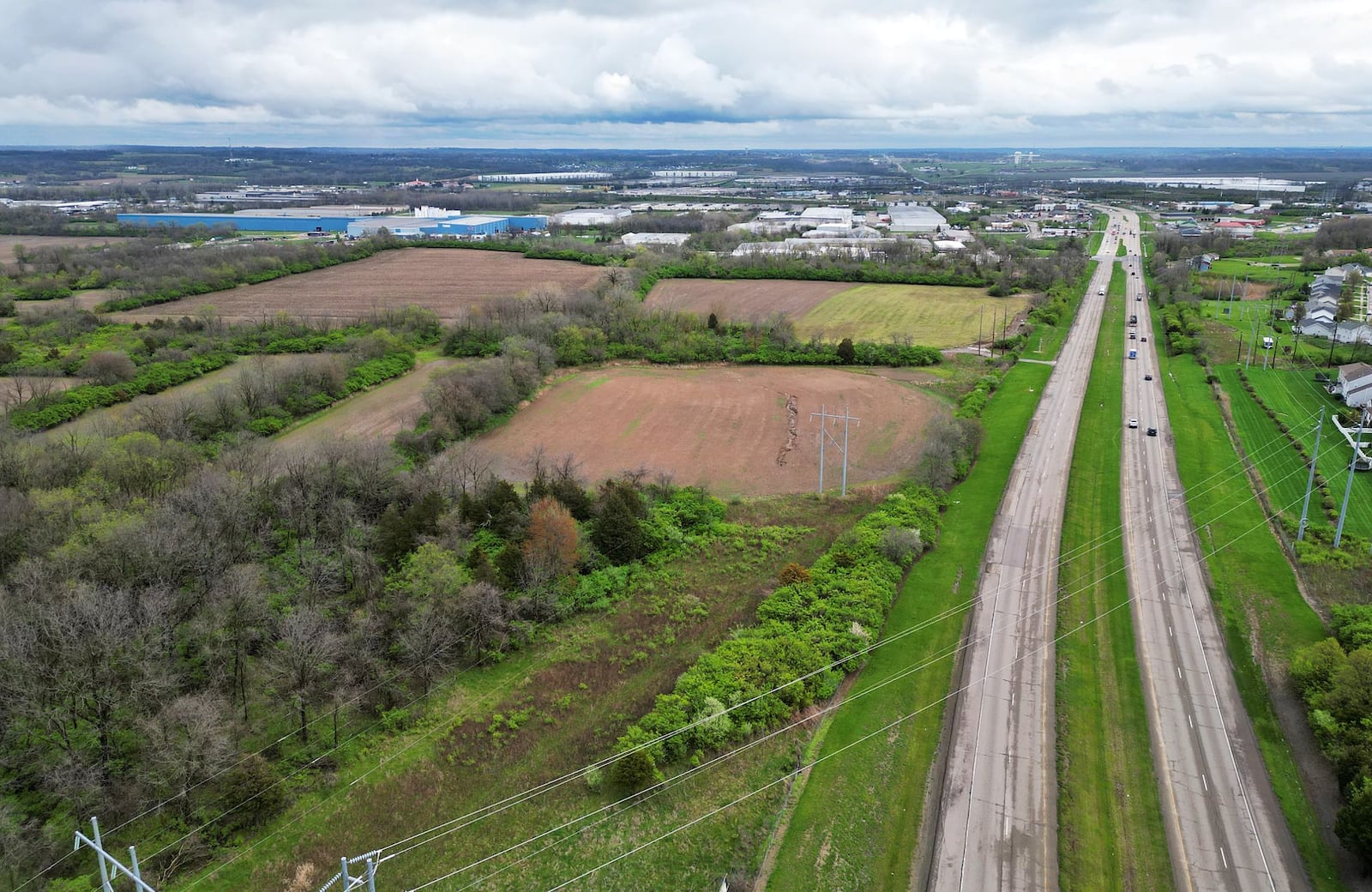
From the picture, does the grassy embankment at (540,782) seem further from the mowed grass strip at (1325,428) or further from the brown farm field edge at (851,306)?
the brown farm field edge at (851,306)

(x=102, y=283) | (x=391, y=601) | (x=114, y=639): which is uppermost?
(x=102, y=283)

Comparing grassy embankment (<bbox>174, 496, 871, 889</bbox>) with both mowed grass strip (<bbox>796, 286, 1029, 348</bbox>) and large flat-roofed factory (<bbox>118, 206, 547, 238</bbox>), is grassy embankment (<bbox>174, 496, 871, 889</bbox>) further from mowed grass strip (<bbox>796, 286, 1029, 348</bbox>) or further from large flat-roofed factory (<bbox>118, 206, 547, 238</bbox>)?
large flat-roofed factory (<bbox>118, 206, 547, 238</bbox>)

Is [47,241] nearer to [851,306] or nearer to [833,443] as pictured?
[851,306]

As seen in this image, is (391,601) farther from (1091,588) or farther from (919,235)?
(919,235)

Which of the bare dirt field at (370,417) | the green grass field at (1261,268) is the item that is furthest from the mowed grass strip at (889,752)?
the green grass field at (1261,268)

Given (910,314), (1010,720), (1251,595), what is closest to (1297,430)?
(1251,595)

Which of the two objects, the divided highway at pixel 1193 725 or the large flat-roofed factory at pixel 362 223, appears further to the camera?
the large flat-roofed factory at pixel 362 223

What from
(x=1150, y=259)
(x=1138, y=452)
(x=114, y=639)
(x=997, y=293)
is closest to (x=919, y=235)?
(x=1150, y=259)
